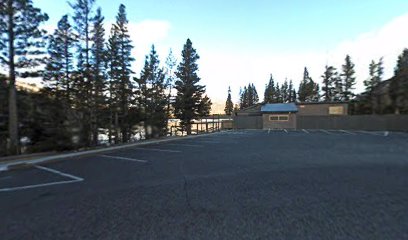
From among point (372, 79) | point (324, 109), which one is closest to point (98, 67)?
point (324, 109)

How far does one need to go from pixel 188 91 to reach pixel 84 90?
657 inches

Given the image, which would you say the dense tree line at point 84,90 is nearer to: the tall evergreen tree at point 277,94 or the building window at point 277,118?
the building window at point 277,118

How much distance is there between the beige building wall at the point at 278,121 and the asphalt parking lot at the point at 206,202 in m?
36.0

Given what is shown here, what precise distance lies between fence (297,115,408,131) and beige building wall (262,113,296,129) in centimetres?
105

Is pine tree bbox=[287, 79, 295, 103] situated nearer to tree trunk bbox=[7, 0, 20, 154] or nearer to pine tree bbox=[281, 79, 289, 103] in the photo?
pine tree bbox=[281, 79, 289, 103]

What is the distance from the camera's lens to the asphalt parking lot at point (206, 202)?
381cm

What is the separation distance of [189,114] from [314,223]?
105 feet

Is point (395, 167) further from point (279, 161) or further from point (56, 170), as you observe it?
point (56, 170)

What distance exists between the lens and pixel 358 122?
1640 inches

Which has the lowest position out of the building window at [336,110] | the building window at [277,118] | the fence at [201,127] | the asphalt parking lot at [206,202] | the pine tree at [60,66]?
the asphalt parking lot at [206,202]

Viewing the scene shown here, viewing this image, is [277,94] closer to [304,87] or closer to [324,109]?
[304,87]

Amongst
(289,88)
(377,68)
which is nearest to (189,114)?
(377,68)

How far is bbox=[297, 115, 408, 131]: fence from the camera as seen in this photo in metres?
38.6

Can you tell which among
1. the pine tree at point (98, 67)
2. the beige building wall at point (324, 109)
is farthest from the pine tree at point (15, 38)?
the beige building wall at point (324, 109)
